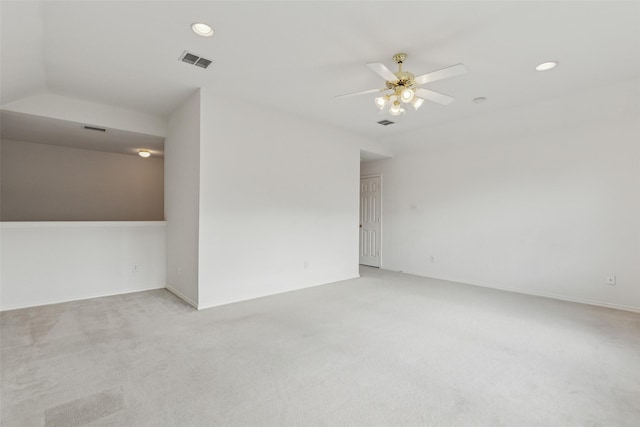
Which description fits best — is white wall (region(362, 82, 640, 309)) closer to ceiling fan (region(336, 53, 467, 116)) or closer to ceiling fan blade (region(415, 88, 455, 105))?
ceiling fan blade (region(415, 88, 455, 105))

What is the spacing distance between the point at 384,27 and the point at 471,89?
5.86 feet

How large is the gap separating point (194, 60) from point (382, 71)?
6.32 ft

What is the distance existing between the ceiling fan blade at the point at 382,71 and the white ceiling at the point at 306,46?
0.29m

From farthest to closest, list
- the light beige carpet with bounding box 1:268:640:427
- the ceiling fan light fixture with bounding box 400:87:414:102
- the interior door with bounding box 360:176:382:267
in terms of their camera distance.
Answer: the interior door with bounding box 360:176:382:267, the ceiling fan light fixture with bounding box 400:87:414:102, the light beige carpet with bounding box 1:268:640:427

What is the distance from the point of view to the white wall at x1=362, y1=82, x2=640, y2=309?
151 inches

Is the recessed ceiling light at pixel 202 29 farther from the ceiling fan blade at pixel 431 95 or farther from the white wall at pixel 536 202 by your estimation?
the white wall at pixel 536 202

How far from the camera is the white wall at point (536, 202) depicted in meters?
3.84

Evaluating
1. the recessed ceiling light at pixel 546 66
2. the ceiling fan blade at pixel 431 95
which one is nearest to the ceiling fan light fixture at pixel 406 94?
the ceiling fan blade at pixel 431 95

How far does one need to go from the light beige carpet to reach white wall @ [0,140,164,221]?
260 cm

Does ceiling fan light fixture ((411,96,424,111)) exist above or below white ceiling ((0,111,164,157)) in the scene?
below

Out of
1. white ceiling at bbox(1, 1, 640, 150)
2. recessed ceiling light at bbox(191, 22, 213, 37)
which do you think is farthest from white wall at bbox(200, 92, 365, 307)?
recessed ceiling light at bbox(191, 22, 213, 37)

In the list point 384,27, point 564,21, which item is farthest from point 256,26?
point 564,21

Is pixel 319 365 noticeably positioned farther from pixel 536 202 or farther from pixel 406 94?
pixel 536 202

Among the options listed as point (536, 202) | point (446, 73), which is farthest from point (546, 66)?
point (536, 202)
